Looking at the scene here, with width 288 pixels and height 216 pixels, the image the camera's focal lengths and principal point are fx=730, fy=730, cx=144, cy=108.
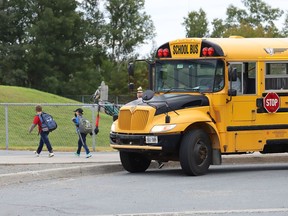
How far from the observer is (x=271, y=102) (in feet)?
50.2

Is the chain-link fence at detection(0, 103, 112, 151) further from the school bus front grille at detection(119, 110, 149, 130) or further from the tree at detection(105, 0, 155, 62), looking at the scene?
the tree at detection(105, 0, 155, 62)

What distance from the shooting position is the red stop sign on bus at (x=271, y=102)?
50.1 ft

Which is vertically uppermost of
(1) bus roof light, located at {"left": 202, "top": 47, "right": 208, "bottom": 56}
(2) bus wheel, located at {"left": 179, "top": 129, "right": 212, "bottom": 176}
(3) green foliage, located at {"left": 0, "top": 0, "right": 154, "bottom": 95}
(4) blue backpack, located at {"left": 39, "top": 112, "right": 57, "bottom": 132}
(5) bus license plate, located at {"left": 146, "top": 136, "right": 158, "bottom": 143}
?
→ (3) green foliage, located at {"left": 0, "top": 0, "right": 154, "bottom": 95}

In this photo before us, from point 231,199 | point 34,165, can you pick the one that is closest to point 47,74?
point 34,165

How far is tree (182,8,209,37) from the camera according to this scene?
3469 inches

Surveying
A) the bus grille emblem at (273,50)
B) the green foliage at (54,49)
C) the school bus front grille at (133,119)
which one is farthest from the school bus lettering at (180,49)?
the green foliage at (54,49)

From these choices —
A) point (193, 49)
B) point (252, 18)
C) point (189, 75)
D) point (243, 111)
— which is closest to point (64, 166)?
point (189, 75)

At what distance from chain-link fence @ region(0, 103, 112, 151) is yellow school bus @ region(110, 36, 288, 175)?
6704 mm

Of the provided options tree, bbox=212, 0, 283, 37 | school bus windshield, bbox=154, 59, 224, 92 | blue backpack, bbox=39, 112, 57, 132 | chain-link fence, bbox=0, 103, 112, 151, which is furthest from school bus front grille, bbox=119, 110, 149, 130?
tree, bbox=212, 0, 283, 37

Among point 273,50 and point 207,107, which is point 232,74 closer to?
point 207,107

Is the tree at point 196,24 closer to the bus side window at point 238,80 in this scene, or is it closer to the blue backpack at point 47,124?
the blue backpack at point 47,124

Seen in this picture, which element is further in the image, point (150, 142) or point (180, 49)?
point (180, 49)

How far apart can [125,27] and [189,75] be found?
77.4m

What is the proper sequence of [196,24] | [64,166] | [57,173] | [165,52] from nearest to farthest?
[57,173] < [64,166] < [165,52] < [196,24]
